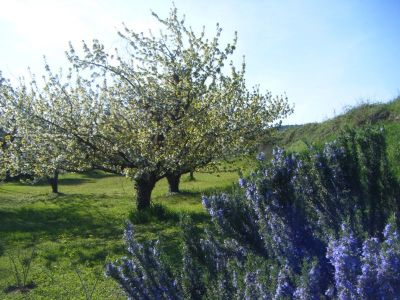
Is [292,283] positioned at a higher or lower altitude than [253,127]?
lower

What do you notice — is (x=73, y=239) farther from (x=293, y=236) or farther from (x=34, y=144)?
(x=293, y=236)

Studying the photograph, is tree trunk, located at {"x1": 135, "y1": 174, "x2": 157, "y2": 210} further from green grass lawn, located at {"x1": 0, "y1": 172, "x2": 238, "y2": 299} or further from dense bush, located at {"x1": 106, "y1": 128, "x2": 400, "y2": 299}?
dense bush, located at {"x1": 106, "y1": 128, "x2": 400, "y2": 299}

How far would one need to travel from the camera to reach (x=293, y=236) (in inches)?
188

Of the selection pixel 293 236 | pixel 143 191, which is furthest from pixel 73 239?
pixel 293 236

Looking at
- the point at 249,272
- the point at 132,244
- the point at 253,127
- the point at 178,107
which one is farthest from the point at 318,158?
the point at 253,127

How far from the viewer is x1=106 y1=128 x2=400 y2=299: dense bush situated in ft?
11.5

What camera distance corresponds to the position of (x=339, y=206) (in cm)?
543

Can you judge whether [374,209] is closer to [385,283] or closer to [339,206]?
[339,206]

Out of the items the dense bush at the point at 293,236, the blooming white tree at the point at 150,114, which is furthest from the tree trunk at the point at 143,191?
the dense bush at the point at 293,236

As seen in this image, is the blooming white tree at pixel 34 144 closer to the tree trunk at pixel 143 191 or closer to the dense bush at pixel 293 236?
the tree trunk at pixel 143 191

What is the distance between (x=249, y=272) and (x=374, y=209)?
7.12 feet

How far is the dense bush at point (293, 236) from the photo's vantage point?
349 centimetres

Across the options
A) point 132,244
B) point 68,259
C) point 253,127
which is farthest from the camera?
point 253,127

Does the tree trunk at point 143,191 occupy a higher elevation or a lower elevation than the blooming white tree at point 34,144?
lower
